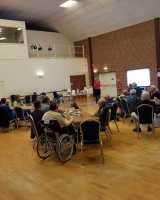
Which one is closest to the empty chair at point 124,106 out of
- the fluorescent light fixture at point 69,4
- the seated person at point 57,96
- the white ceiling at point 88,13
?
the white ceiling at point 88,13

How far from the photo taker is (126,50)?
15.6 meters

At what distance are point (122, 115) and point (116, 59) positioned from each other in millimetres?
8317

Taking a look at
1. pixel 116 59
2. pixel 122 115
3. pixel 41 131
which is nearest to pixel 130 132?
pixel 122 115

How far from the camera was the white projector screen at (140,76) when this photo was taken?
14749 mm

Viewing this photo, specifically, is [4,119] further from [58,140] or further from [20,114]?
[58,140]

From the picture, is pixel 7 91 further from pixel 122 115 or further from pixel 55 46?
pixel 122 115

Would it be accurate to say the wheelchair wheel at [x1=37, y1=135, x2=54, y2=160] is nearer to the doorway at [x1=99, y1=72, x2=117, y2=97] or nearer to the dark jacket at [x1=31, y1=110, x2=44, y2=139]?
the dark jacket at [x1=31, y1=110, x2=44, y2=139]

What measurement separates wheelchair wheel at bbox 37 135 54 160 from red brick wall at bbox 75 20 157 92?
401 inches

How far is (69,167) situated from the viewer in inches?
179

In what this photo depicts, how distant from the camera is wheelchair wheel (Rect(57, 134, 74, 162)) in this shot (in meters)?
4.70

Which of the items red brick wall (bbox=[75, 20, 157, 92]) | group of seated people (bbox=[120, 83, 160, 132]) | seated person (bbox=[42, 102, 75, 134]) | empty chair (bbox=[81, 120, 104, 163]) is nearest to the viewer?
empty chair (bbox=[81, 120, 104, 163])

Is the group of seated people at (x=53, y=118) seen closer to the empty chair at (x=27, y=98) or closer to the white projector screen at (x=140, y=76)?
the empty chair at (x=27, y=98)

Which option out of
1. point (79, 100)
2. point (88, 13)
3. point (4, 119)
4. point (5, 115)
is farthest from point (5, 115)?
point (88, 13)

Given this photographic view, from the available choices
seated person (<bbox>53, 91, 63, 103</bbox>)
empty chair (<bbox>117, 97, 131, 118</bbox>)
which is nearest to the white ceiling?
seated person (<bbox>53, 91, 63, 103</bbox>)
